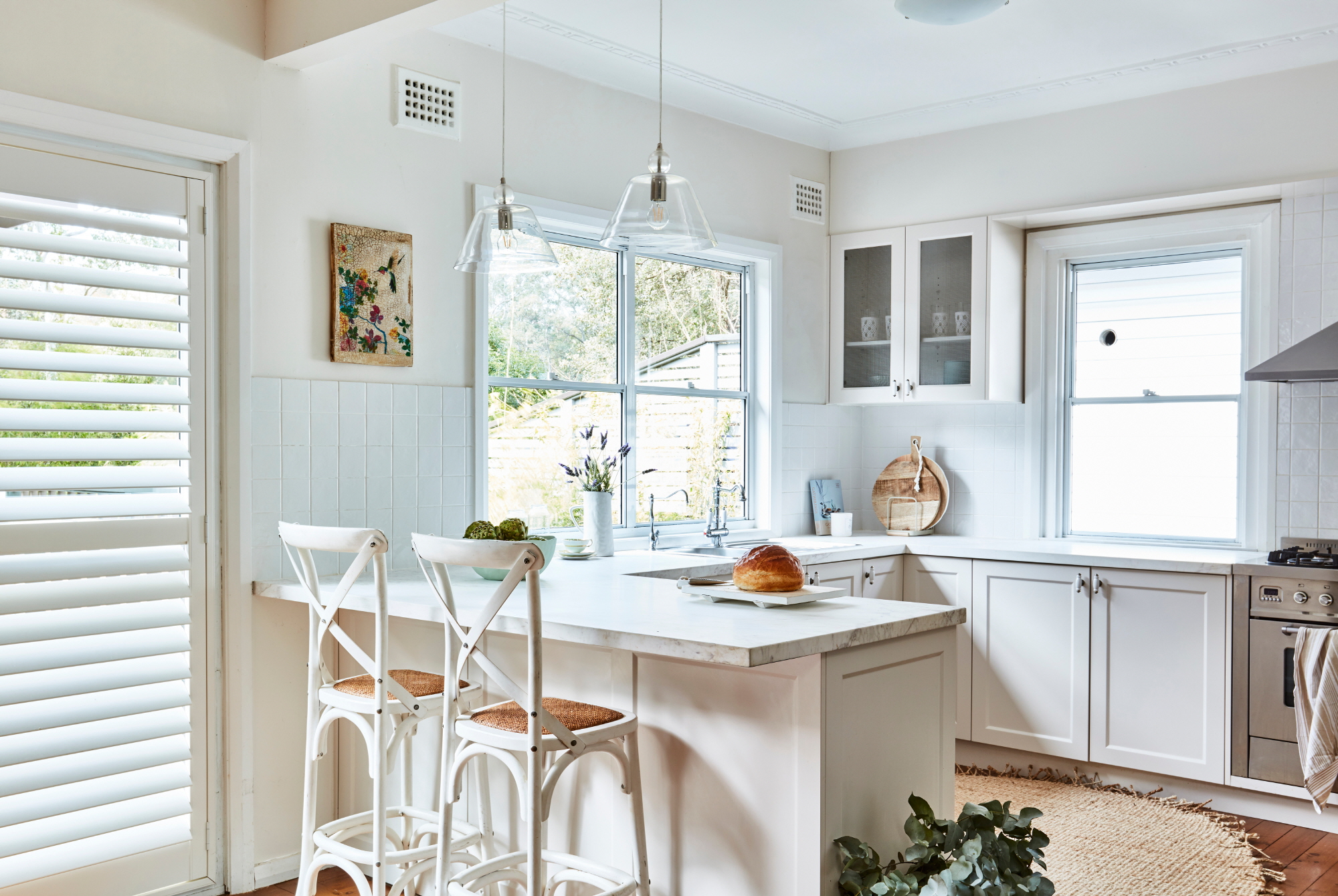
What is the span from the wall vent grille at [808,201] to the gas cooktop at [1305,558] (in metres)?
Answer: 2.43

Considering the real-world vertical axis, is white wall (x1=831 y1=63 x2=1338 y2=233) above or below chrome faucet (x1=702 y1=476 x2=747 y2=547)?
above

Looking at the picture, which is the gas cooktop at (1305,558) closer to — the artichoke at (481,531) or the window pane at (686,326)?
the window pane at (686,326)

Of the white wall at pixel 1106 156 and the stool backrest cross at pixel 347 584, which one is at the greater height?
the white wall at pixel 1106 156

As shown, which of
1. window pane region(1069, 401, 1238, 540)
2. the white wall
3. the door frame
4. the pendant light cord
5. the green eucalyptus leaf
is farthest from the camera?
window pane region(1069, 401, 1238, 540)

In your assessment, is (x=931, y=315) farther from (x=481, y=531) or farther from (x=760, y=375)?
(x=481, y=531)

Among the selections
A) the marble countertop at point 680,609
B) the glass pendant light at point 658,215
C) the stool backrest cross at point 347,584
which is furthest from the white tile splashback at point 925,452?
the stool backrest cross at point 347,584

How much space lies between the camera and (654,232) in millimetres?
2445

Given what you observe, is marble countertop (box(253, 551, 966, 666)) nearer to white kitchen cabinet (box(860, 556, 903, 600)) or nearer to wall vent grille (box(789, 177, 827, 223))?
white kitchen cabinet (box(860, 556, 903, 600))

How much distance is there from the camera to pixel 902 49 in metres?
3.97

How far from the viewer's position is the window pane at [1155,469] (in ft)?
14.3

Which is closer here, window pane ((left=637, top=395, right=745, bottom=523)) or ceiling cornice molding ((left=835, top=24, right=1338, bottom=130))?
ceiling cornice molding ((left=835, top=24, right=1338, bottom=130))

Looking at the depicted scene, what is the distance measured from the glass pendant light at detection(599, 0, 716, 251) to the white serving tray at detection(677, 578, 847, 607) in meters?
0.82

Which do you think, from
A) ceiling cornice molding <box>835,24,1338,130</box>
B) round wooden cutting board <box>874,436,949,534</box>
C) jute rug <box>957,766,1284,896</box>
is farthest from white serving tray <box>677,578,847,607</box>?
ceiling cornice molding <box>835,24,1338,130</box>

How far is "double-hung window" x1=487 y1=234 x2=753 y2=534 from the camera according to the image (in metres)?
3.89
